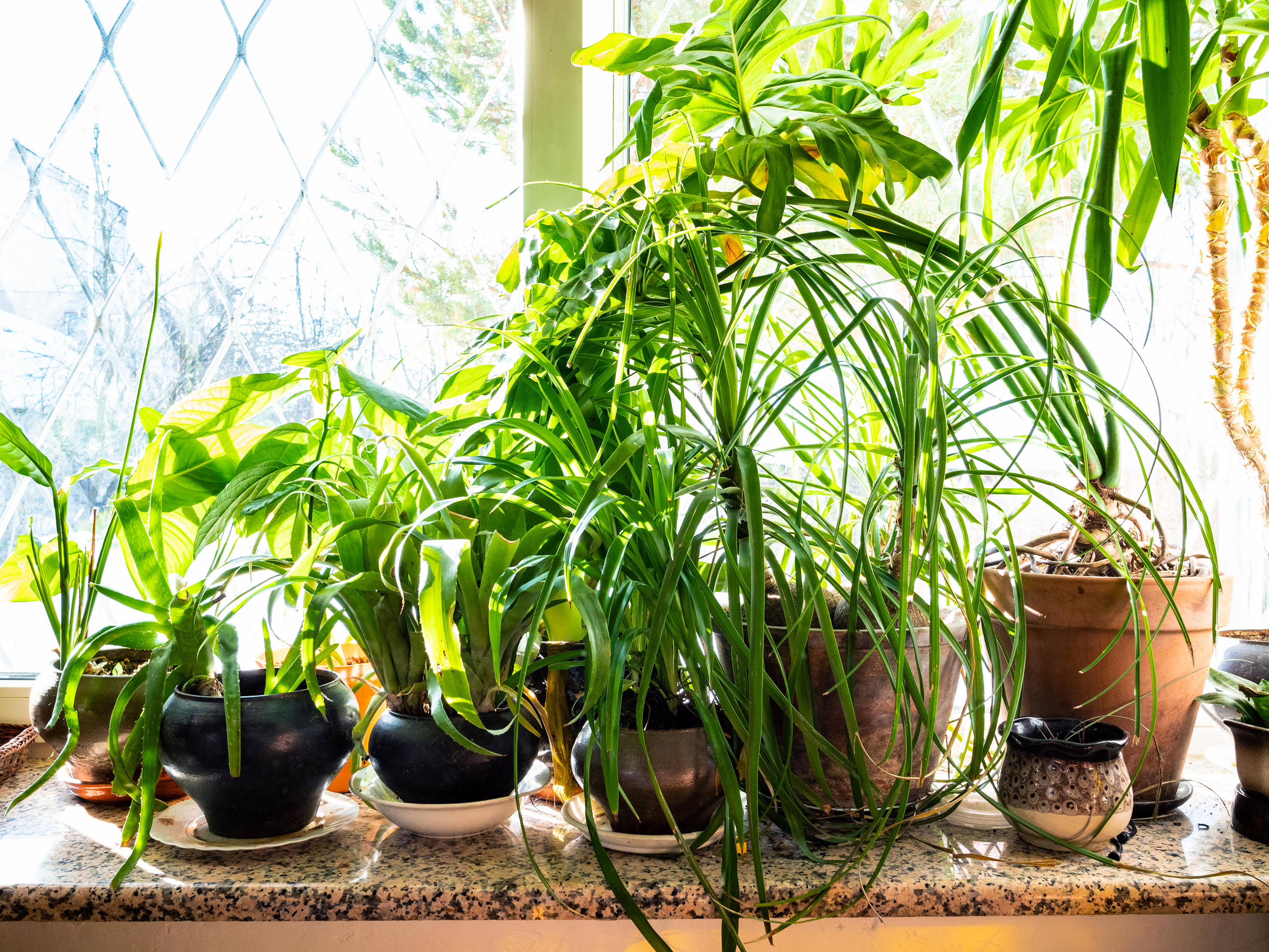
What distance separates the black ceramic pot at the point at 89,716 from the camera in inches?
30.8

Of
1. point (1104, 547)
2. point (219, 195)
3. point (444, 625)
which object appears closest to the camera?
point (444, 625)

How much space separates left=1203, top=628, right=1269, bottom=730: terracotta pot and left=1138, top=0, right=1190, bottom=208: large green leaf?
49 cm

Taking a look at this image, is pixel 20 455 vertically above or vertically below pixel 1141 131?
below

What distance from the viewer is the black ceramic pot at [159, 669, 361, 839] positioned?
648 millimetres

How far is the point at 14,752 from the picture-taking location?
0.91m

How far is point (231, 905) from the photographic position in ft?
2.06

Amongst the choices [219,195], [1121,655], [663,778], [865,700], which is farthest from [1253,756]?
[219,195]

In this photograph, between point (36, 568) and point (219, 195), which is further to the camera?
point (219, 195)

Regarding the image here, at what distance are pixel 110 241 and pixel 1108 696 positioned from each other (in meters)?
1.27

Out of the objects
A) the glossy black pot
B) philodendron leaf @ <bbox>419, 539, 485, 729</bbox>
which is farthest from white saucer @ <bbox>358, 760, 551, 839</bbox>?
philodendron leaf @ <bbox>419, 539, 485, 729</bbox>

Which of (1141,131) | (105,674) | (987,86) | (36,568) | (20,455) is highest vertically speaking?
(1141,131)

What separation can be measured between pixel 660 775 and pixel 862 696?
0.17m

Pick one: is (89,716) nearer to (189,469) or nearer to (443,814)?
(189,469)

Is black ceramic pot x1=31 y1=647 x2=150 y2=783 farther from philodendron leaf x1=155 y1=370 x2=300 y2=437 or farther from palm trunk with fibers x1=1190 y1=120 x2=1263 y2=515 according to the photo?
palm trunk with fibers x1=1190 y1=120 x2=1263 y2=515
